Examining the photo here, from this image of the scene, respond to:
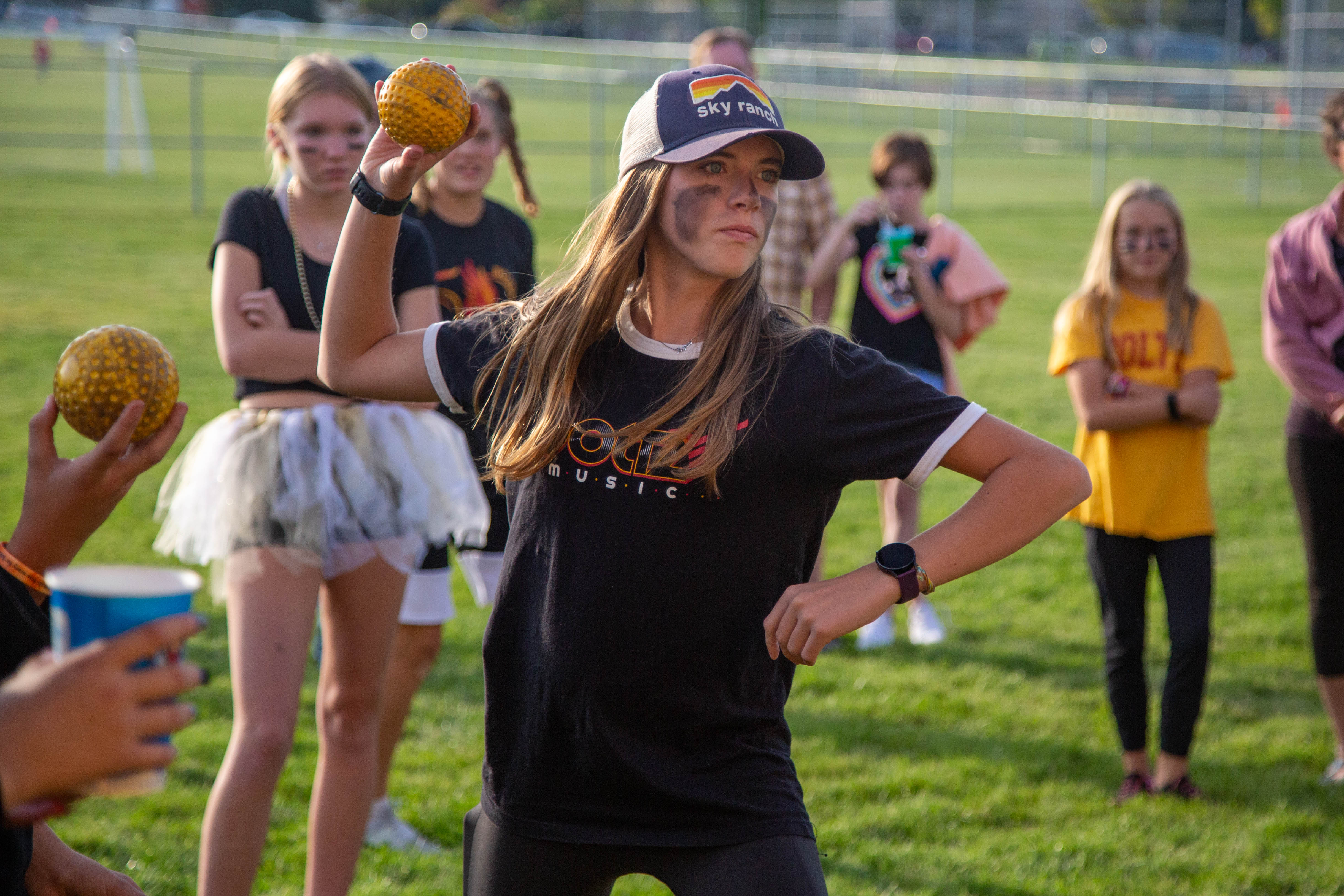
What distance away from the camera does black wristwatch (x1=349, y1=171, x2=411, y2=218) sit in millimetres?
2455

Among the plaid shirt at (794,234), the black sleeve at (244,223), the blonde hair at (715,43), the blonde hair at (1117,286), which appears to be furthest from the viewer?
the plaid shirt at (794,234)

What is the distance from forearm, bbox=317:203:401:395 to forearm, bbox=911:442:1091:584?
117 cm

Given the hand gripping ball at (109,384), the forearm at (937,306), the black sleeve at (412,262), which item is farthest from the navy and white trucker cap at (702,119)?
the forearm at (937,306)

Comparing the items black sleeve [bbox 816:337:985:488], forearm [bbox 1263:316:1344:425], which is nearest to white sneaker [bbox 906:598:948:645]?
forearm [bbox 1263:316:1344:425]

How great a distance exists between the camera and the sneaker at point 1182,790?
4.70 meters

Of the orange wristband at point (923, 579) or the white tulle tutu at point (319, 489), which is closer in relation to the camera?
the orange wristband at point (923, 579)

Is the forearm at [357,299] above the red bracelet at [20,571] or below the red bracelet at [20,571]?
above

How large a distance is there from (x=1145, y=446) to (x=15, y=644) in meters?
4.01

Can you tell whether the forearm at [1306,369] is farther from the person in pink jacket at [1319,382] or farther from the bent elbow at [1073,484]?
the bent elbow at [1073,484]

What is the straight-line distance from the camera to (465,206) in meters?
4.83

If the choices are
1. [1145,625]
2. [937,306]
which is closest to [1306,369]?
[1145,625]

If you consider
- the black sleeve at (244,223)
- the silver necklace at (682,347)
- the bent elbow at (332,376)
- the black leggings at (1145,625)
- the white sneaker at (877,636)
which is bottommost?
the white sneaker at (877,636)

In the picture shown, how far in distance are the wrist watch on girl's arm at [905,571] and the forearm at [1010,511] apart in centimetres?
1

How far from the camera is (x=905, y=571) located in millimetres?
2318
